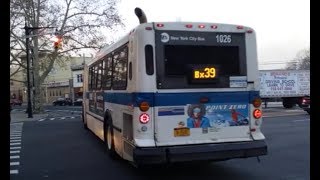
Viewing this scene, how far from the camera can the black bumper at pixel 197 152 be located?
27.6 ft

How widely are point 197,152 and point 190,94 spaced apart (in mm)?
1059

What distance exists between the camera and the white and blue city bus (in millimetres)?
8648

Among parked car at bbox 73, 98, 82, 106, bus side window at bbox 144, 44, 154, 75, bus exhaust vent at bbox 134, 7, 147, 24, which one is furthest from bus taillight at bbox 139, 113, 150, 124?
parked car at bbox 73, 98, 82, 106

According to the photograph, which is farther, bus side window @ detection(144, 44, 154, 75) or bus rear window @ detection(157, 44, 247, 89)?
bus rear window @ detection(157, 44, 247, 89)

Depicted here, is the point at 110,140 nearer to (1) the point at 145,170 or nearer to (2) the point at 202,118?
(1) the point at 145,170

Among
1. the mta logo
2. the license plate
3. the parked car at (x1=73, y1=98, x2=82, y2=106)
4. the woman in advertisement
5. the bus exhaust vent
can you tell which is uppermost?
the bus exhaust vent

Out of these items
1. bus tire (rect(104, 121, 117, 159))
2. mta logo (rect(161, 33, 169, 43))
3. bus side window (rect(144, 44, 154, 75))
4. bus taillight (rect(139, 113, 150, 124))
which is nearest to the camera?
bus taillight (rect(139, 113, 150, 124))

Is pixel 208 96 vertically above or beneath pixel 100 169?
above

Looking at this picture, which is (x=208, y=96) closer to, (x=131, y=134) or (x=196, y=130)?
(x=196, y=130)

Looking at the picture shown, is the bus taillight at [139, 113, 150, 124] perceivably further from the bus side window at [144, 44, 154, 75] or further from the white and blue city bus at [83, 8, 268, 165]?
the bus side window at [144, 44, 154, 75]

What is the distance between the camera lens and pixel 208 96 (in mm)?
8977
